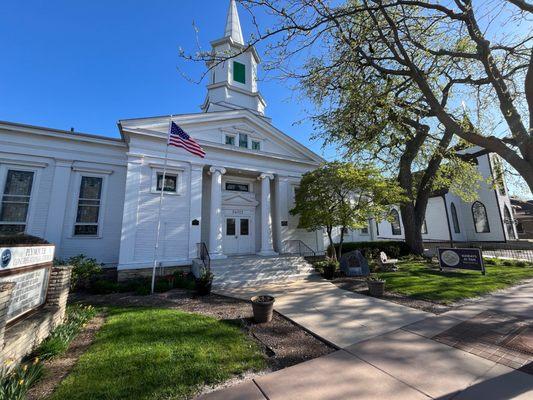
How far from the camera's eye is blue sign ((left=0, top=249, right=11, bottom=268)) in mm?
3717

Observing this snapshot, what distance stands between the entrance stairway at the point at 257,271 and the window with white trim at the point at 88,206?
6493 mm

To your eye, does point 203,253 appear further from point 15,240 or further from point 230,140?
point 15,240

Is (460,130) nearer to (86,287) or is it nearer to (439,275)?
(439,275)

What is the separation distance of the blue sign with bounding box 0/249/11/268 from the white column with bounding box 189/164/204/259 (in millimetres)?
9357

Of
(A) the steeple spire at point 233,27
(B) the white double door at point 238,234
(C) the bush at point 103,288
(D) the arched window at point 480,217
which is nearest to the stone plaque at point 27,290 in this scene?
(C) the bush at point 103,288

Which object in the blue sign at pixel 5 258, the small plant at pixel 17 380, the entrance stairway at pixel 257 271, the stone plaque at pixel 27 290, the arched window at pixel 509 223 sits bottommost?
the small plant at pixel 17 380

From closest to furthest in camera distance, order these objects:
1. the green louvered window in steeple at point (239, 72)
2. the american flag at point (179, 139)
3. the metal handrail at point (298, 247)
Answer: the american flag at point (179, 139) < the metal handrail at point (298, 247) < the green louvered window in steeple at point (239, 72)

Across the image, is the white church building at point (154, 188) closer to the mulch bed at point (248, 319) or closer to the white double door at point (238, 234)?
the white double door at point (238, 234)

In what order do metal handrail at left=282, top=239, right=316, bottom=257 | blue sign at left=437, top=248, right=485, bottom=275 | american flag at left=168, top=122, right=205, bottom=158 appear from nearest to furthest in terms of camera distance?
american flag at left=168, top=122, right=205, bottom=158 < blue sign at left=437, top=248, right=485, bottom=275 < metal handrail at left=282, top=239, right=316, bottom=257

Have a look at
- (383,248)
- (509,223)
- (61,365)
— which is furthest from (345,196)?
(509,223)

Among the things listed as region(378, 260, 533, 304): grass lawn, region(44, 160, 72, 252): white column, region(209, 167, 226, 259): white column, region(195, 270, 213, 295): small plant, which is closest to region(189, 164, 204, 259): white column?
region(209, 167, 226, 259): white column

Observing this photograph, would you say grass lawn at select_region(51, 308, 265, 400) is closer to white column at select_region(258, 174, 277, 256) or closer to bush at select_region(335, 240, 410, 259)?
white column at select_region(258, 174, 277, 256)

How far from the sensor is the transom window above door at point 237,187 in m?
16.6

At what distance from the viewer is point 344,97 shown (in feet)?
26.5
